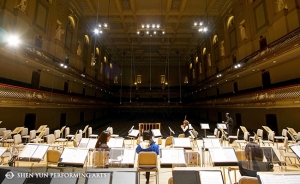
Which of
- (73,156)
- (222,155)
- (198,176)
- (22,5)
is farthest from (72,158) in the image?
(22,5)

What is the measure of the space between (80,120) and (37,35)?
1101 centimetres

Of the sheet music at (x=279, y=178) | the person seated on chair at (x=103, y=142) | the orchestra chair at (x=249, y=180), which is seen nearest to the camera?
the sheet music at (x=279, y=178)

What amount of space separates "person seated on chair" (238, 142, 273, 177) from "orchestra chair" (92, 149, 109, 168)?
3.01m

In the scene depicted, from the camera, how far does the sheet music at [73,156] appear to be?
3709 mm

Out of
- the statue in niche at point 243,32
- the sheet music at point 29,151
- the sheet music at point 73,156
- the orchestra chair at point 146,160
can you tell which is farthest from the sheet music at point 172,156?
the statue in niche at point 243,32

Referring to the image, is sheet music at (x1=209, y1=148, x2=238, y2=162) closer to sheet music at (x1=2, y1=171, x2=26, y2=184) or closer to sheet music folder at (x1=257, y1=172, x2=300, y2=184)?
sheet music folder at (x1=257, y1=172, x2=300, y2=184)

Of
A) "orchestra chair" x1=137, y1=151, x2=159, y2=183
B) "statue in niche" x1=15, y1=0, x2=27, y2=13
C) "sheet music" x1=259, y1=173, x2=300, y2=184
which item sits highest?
"statue in niche" x1=15, y1=0, x2=27, y2=13

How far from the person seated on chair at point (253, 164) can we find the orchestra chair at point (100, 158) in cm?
301

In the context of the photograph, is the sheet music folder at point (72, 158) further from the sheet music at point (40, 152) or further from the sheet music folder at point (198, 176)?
the sheet music folder at point (198, 176)

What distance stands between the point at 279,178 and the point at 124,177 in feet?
6.60

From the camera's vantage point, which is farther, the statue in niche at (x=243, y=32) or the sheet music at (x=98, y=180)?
the statue in niche at (x=243, y=32)

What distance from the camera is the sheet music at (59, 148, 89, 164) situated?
3709 millimetres

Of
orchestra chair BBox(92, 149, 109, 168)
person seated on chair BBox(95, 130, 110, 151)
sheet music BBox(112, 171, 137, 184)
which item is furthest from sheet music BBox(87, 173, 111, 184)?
person seated on chair BBox(95, 130, 110, 151)

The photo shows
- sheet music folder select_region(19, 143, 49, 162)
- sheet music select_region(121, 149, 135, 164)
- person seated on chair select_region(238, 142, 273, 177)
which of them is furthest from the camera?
sheet music folder select_region(19, 143, 49, 162)
